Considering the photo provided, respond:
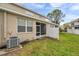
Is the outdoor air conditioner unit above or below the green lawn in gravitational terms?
above

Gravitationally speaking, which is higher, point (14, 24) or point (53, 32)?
point (14, 24)

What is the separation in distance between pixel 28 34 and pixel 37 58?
18.3ft

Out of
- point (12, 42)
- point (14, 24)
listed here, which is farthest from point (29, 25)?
point (12, 42)

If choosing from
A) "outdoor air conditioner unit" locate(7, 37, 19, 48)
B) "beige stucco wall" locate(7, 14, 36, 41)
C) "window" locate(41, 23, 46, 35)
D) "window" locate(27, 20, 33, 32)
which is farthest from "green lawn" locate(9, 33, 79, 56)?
"window" locate(41, 23, 46, 35)

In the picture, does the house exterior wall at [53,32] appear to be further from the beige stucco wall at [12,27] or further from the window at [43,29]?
the beige stucco wall at [12,27]

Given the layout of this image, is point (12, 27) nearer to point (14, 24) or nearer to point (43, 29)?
point (14, 24)

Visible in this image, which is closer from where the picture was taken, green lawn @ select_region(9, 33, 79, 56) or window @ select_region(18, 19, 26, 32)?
green lawn @ select_region(9, 33, 79, 56)

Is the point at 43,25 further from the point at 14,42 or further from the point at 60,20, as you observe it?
the point at 60,20

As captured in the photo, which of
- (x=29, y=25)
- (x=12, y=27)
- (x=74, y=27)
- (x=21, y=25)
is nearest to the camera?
(x=12, y=27)

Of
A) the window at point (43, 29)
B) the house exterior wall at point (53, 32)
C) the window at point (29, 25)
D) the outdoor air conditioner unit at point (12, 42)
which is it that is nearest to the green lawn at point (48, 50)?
the outdoor air conditioner unit at point (12, 42)

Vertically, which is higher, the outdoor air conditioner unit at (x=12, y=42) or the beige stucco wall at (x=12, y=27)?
the beige stucco wall at (x=12, y=27)

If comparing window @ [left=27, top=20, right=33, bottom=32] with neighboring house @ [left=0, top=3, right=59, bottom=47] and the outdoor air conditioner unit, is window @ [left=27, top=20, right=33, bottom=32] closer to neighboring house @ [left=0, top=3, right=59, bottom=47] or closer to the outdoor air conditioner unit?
neighboring house @ [left=0, top=3, right=59, bottom=47]

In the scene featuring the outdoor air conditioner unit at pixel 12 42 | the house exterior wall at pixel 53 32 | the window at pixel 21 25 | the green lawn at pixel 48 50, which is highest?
the window at pixel 21 25

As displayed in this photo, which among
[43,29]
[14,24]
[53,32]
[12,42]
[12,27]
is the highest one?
[14,24]
